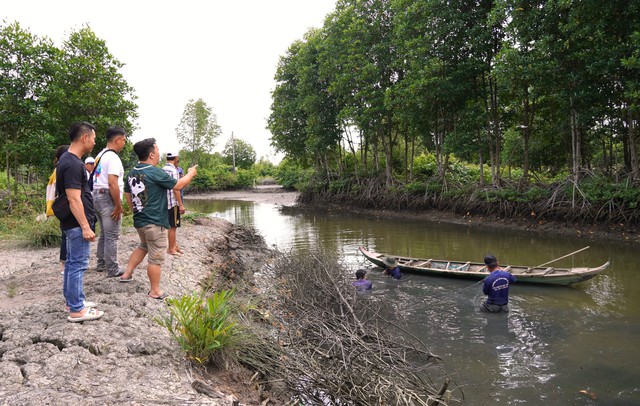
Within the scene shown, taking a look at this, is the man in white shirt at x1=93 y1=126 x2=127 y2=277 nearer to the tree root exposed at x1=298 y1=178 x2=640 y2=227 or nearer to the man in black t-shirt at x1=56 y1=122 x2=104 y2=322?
the man in black t-shirt at x1=56 y1=122 x2=104 y2=322

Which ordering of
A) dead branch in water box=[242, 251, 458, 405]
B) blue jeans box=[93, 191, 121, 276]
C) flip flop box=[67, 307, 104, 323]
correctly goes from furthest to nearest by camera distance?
1. blue jeans box=[93, 191, 121, 276]
2. flip flop box=[67, 307, 104, 323]
3. dead branch in water box=[242, 251, 458, 405]

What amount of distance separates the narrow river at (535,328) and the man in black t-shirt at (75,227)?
4299 millimetres

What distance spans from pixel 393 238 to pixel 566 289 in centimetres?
776

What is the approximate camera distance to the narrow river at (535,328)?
4965 millimetres

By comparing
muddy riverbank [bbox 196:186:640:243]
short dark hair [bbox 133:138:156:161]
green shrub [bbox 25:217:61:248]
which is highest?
short dark hair [bbox 133:138:156:161]

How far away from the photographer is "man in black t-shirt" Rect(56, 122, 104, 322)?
392 centimetres

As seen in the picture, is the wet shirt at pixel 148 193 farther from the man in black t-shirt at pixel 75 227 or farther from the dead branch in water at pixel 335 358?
the dead branch in water at pixel 335 358

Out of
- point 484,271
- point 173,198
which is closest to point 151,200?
point 173,198

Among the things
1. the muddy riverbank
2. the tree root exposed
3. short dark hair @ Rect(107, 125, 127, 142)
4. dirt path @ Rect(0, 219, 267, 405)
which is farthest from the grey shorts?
the tree root exposed

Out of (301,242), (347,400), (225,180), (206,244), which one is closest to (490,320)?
(347,400)

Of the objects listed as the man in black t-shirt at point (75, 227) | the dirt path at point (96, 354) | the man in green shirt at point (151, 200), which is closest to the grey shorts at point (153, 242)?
the man in green shirt at point (151, 200)

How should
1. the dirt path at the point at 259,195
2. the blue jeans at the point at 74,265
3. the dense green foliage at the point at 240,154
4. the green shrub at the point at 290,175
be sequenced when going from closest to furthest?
the blue jeans at the point at 74,265 → the dirt path at the point at 259,195 → the green shrub at the point at 290,175 → the dense green foliage at the point at 240,154

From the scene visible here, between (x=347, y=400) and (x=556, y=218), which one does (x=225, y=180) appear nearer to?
(x=556, y=218)

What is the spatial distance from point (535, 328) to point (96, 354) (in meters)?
6.40
